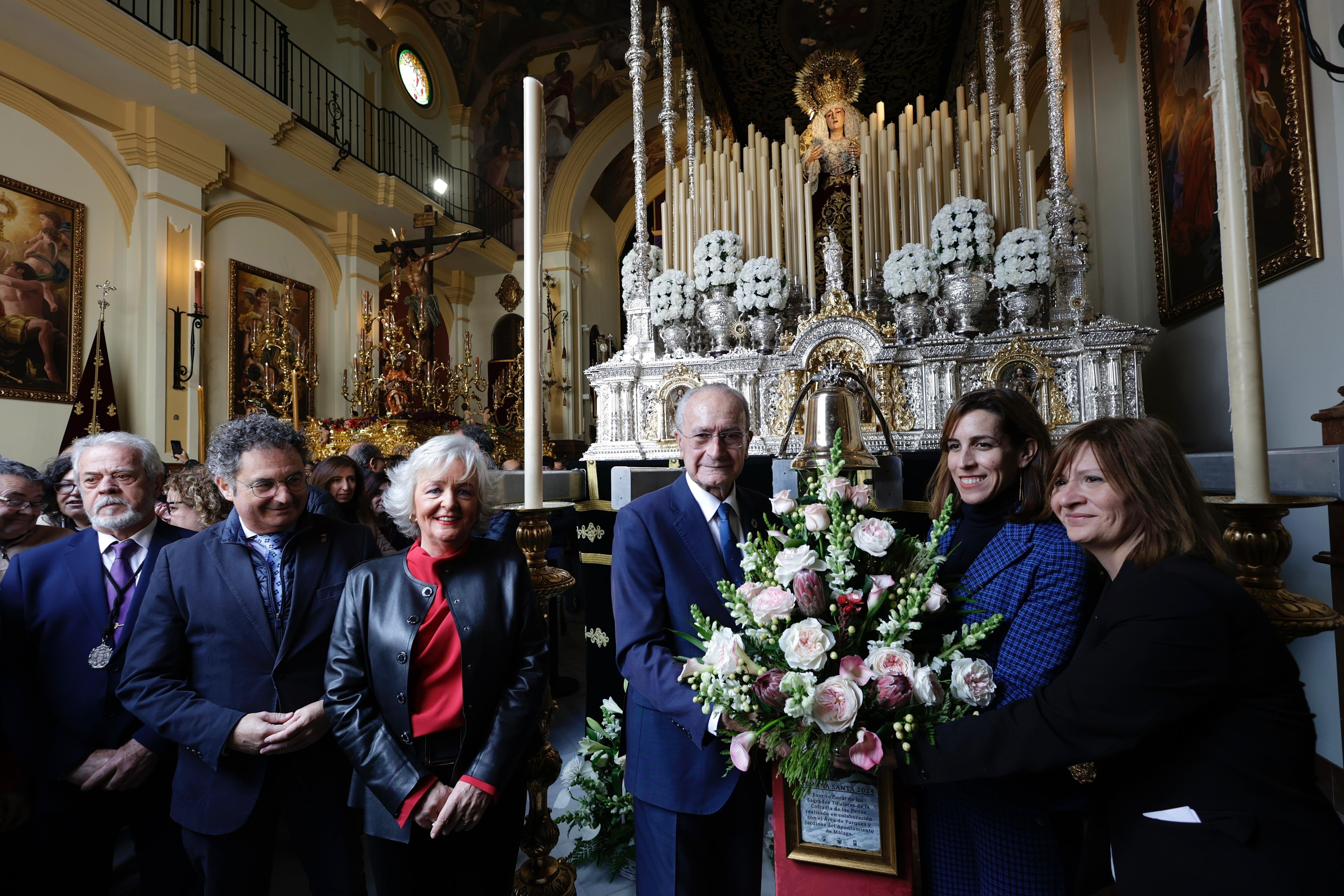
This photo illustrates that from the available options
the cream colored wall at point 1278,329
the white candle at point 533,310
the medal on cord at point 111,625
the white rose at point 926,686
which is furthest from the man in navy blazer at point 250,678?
the cream colored wall at point 1278,329

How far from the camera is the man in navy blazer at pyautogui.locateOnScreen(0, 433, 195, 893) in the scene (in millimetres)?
2043

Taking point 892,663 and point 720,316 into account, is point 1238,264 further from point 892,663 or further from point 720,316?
point 720,316

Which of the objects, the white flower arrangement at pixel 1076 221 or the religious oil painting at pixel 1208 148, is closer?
the religious oil painting at pixel 1208 148

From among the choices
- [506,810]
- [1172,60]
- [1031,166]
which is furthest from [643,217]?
[506,810]

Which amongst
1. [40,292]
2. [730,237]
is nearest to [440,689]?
[730,237]

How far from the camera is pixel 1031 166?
5234 mm

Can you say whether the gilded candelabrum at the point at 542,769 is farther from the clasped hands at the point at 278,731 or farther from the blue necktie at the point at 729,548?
the clasped hands at the point at 278,731

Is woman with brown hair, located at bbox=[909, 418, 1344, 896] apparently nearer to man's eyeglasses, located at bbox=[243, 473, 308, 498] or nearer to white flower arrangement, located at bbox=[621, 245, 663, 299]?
man's eyeglasses, located at bbox=[243, 473, 308, 498]

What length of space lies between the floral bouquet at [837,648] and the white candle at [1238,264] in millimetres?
551

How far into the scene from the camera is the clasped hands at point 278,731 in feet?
5.97

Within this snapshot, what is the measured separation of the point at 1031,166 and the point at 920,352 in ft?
6.16

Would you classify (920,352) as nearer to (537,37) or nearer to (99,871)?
(99,871)

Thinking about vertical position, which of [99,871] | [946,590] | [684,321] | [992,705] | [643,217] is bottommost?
[99,871]

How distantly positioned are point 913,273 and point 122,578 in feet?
15.6
